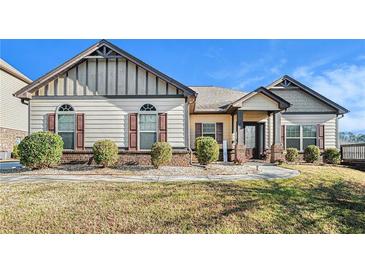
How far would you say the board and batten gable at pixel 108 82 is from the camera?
1078cm

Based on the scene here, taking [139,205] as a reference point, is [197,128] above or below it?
above

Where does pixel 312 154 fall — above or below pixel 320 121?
below

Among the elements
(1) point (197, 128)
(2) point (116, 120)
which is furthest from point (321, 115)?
(2) point (116, 120)

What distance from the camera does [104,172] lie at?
8.87 metres

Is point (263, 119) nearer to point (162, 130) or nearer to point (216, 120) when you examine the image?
point (216, 120)

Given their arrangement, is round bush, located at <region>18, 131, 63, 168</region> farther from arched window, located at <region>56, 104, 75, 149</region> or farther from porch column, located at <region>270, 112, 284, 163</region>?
porch column, located at <region>270, 112, 284, 163</region>

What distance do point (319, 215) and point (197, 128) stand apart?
33.5 ft

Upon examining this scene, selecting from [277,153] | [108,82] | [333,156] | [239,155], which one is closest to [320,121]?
[333,156]

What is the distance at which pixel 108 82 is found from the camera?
10.8 metres

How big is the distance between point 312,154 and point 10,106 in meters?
→ 23.5

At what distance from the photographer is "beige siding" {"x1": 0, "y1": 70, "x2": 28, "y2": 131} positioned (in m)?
19.2

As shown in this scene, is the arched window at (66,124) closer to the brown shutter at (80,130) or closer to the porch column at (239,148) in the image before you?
the brown shutter at (80,130)

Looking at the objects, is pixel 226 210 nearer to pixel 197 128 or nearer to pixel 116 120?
pixel 116 120

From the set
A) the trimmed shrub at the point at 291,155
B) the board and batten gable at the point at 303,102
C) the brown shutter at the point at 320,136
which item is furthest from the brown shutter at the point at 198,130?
the brown shutter at the point at 320,136
